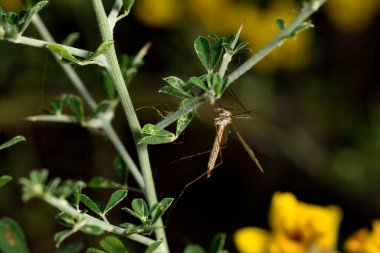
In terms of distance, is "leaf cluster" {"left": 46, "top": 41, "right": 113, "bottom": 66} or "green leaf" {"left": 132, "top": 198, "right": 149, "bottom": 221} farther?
"green leaf" {"left": 132, "top": 198, "right": 149, "bottom": 221}

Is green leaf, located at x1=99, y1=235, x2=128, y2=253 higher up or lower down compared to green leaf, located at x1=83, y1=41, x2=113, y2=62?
lower down

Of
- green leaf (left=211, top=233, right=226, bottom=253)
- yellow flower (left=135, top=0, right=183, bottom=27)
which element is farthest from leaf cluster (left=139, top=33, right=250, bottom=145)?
yellow flower (left=135, top=0, right=183, bottom=27)

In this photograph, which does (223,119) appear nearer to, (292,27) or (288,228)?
(288,228)

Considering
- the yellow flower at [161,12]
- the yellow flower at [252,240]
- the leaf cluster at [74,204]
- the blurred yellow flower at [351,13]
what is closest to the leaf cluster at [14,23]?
the leaf cluster at [74,204]

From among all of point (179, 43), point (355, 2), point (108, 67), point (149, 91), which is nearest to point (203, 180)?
point (149, 91)

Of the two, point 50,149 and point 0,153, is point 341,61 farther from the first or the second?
point 0,153

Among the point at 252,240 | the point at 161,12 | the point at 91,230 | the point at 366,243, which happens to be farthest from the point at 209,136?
the point at 91,230

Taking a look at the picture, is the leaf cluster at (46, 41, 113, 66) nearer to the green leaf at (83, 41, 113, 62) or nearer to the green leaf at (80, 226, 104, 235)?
the green leaf at (83, 41, 113, 62)
